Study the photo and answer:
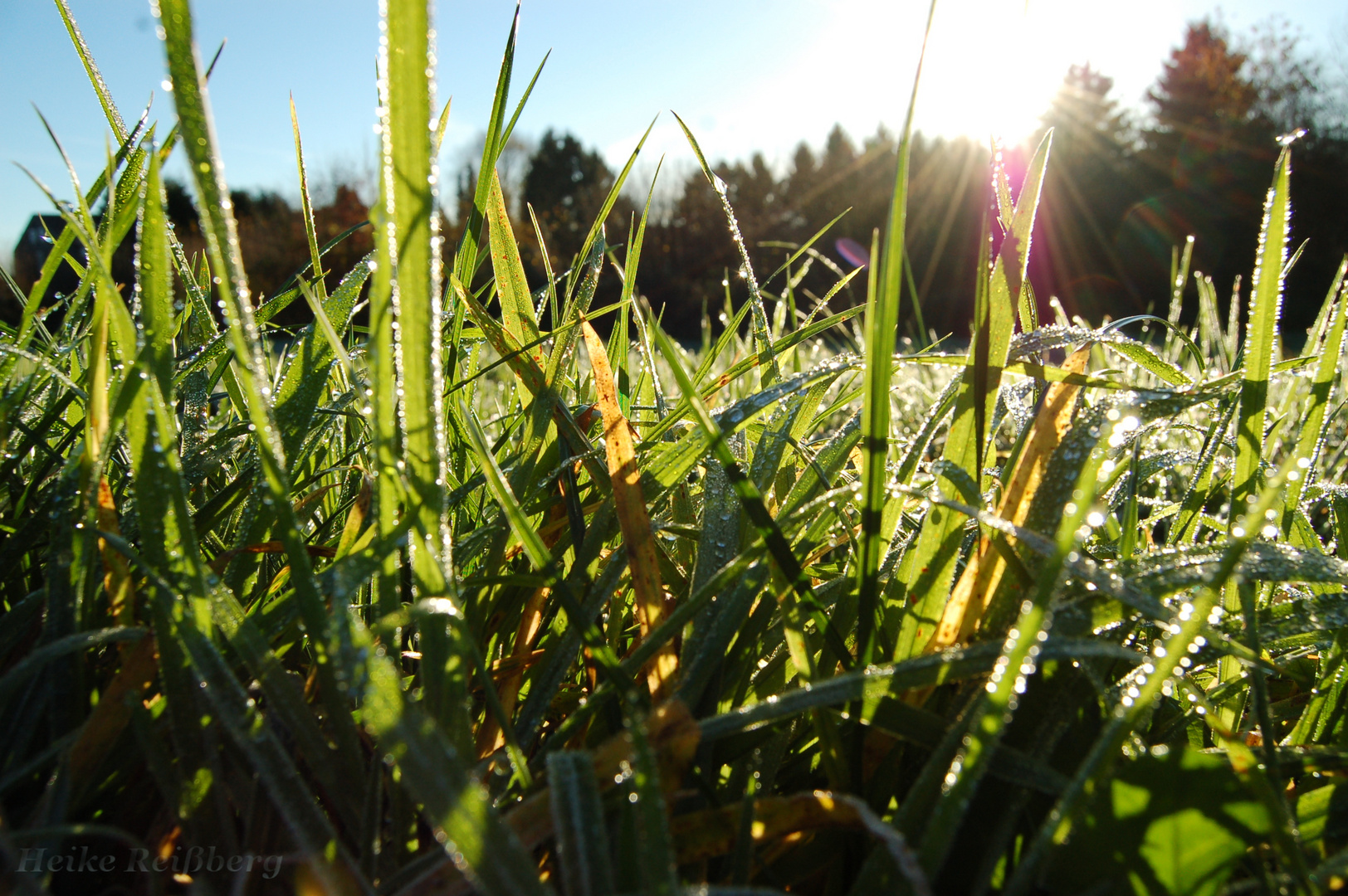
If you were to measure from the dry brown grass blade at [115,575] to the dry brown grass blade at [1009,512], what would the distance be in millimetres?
481

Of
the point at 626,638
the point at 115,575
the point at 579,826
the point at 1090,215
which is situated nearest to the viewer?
the point at 579,826

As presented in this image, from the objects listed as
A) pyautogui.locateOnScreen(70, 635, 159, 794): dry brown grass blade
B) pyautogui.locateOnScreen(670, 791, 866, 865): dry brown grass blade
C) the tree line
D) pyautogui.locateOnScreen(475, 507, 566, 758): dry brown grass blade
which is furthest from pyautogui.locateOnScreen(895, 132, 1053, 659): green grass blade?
the tree line

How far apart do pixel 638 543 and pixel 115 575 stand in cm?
31

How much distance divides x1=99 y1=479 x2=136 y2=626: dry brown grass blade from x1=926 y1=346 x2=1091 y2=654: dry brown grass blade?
0.48m

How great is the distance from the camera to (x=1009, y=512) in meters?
0.48

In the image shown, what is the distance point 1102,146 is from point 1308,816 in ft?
59.8

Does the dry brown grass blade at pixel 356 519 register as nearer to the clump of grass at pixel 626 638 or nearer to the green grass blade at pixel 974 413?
the clump of grass at pixel 626 638

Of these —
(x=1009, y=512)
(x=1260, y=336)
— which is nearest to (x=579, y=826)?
(x=1009, y=512)

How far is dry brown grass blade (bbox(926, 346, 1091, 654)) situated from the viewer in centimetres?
46

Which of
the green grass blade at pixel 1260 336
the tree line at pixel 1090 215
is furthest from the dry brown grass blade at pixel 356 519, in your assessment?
the tree line at pixel 1090 215

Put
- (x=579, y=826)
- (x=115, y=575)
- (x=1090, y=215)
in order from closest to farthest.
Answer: (x=579, y=826) < (x=115, y=575) < (x=1090, y=215)

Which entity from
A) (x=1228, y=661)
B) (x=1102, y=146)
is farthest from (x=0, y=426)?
(x=1102, y=146)

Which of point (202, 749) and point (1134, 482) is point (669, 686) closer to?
point (202, 749)

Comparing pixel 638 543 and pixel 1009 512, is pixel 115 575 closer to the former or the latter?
pixel 638 543
